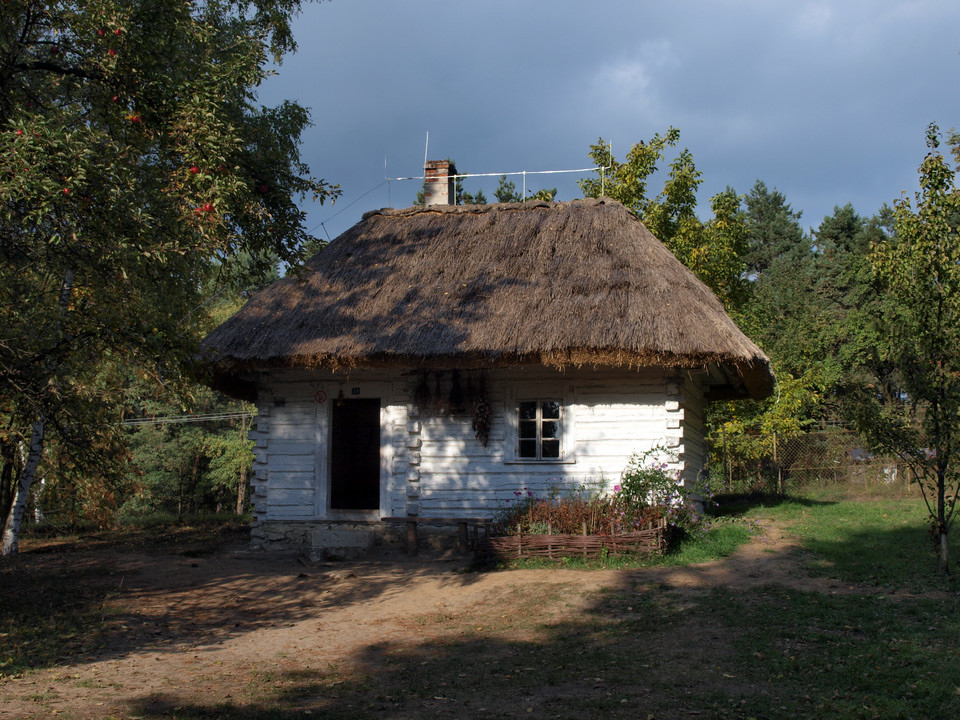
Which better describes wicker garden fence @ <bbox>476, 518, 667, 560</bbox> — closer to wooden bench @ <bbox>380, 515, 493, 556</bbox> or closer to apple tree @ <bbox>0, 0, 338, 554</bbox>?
wooden bench @ <bbox>380, 515, 493, 556</bbox>

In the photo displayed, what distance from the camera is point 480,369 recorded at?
40.0ft

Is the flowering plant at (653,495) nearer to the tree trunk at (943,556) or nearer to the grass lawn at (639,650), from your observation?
the grass lawn at (639,650)

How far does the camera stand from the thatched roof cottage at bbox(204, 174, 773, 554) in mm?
11383

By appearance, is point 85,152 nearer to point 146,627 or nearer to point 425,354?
point 146,627

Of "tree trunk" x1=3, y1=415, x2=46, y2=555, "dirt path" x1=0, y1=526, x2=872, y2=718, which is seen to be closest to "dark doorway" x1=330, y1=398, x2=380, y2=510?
"dirt path" x1=0, y1=526, x2=872, y2=718

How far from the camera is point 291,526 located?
12773 mm

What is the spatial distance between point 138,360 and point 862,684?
616 centimetres

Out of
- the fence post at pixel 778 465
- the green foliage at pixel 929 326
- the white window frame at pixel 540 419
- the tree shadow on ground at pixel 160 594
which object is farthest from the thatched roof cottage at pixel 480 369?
the fence post at pixel 778 465

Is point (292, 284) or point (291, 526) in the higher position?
point (292, 284)

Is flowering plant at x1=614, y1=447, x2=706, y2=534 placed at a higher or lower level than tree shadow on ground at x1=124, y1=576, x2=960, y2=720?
higher

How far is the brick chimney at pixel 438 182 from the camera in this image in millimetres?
17125

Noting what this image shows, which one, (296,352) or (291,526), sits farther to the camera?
(291,526)

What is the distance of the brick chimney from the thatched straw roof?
1920 millimetres

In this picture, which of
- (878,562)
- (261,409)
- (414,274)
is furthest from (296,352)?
(878,562)
